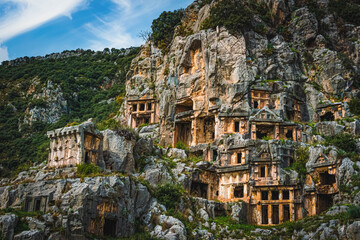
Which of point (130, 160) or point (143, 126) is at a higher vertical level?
point (143, 126)

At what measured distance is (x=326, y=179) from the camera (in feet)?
170

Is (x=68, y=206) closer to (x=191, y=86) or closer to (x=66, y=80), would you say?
(x=191, y=86)

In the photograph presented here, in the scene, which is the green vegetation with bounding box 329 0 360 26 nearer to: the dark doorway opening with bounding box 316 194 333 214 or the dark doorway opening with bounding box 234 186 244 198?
the dark doorway opening with bounding box 316 194 333 214

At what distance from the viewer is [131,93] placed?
247ft

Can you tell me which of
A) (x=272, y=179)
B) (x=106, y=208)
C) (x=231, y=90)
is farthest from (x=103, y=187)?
(x=231, y=90)

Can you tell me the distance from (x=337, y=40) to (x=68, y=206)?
180 ft

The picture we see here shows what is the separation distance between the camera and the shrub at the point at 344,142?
5159 cm

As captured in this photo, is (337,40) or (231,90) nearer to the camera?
(231,90)

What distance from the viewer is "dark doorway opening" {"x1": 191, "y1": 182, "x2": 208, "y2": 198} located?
180 ft

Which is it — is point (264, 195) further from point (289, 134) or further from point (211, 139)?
point (211, 139)

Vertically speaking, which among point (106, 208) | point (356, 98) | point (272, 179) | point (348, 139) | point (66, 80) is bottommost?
point (106, 208)

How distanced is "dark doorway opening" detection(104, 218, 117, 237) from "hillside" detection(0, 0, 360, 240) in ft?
0.30

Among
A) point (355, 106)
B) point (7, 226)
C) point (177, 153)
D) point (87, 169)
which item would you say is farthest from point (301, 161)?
point (7, 226)

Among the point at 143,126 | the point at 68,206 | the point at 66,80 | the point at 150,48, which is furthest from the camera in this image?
the point at 66,80
